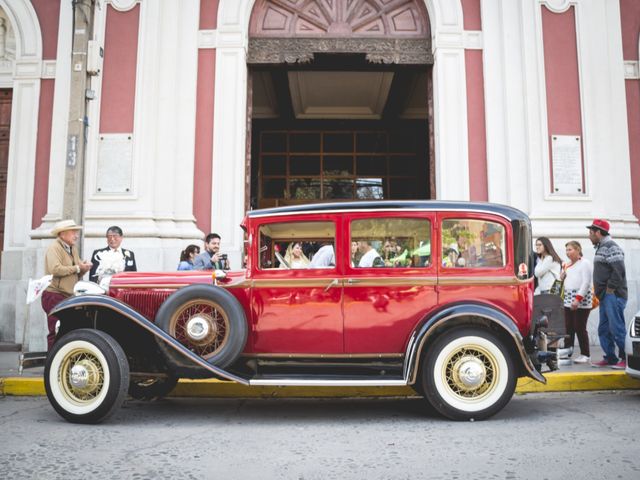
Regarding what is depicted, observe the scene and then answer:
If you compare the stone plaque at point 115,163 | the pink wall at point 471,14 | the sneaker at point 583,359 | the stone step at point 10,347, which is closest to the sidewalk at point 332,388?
the sneaker at point 583,359

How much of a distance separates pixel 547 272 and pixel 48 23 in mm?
9120

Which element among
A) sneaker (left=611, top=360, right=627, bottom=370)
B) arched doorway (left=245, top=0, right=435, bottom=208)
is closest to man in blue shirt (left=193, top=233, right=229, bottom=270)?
sneaker (left=611, top=360, right=627, bottom=370)

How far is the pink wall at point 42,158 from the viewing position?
30.4ft

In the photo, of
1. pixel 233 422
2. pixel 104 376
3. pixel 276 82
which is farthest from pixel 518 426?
pixel 276 82

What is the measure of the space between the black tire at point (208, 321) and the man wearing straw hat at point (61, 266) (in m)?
1.81

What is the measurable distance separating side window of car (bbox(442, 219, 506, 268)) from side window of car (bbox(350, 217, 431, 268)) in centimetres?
18

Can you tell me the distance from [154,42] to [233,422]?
23.1 feet

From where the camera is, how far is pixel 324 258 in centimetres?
489

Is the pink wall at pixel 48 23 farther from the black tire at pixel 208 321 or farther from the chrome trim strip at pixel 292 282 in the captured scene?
the chrome trim strip at pixel 292 282

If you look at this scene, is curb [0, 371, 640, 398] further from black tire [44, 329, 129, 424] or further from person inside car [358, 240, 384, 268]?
person inside car [358, 240, 384, 268]

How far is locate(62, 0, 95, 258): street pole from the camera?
237 inches

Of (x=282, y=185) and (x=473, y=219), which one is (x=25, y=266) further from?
(x=282, y=185)

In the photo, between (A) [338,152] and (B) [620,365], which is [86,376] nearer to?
(B) [620,365]

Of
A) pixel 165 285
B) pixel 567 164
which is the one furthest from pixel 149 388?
pixel 567 164
